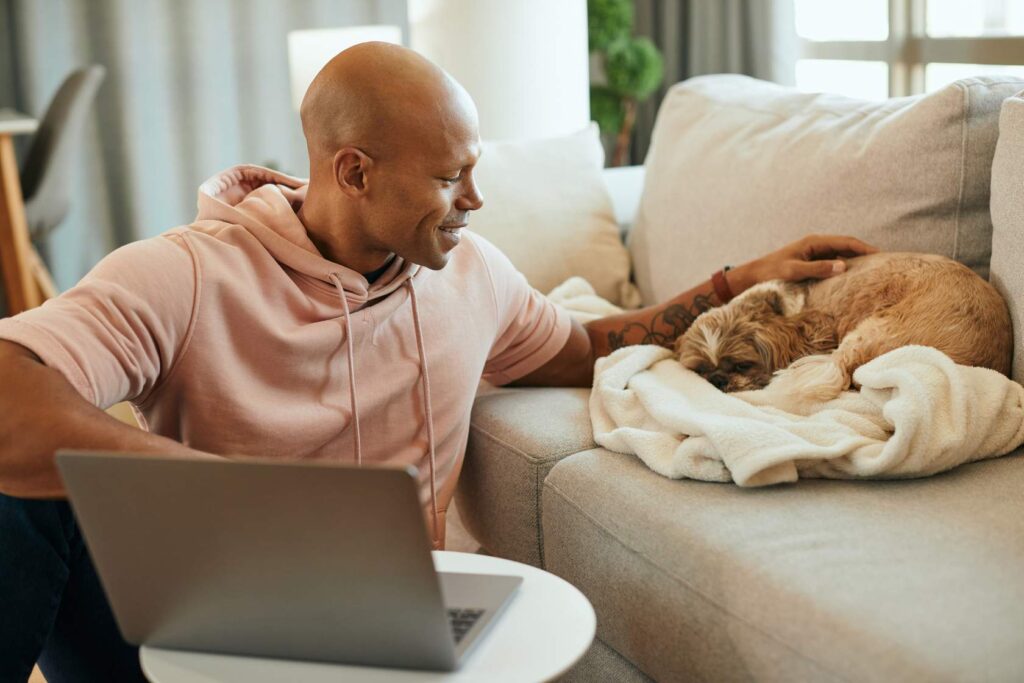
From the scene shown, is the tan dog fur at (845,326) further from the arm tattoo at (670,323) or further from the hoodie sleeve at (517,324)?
the hoodie sleeve at (517,324)

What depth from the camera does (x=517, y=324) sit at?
1873 mm

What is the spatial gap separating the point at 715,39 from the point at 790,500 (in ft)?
11.6

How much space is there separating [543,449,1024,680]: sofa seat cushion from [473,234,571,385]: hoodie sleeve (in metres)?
0.31

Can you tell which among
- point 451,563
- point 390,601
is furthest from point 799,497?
point 390,601

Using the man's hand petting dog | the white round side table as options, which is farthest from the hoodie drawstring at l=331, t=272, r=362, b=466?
the man's hand petting dog

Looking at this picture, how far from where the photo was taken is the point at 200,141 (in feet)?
15.4

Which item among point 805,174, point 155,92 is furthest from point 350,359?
point 155,92

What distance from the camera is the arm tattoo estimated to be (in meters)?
1.97

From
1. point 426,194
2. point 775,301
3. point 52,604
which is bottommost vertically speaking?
point 52,604

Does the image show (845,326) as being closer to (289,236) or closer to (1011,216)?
(1011,216)

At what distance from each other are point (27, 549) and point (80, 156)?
11.6 feet

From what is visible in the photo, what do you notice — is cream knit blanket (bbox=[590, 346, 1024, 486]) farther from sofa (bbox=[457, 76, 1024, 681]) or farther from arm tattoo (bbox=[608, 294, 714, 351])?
arm tattoo (bbox=[608, 294, 714, 351])

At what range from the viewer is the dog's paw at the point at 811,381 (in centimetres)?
164

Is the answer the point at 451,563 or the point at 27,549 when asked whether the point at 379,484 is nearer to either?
the point at 451,563
